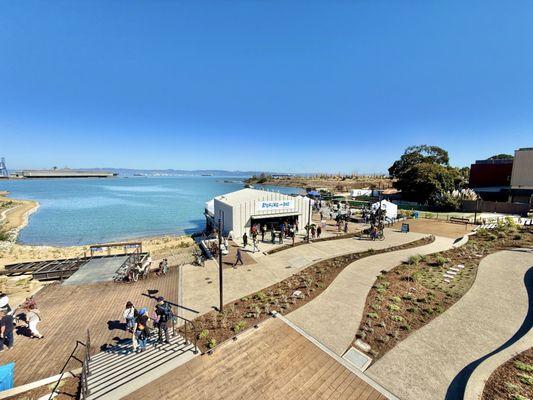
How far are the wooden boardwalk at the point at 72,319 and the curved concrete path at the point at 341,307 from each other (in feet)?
24.8

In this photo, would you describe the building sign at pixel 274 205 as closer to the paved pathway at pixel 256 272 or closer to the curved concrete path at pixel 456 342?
the paved pathway at pixel 256 272

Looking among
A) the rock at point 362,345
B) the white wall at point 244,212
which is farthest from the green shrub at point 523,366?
the white wall at point 244,212

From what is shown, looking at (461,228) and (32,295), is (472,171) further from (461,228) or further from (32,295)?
(32,295)

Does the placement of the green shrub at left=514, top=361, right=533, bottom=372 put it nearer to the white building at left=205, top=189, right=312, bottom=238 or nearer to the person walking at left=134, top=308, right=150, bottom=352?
the person walking at left=134, top=308, right=150, bottom=352

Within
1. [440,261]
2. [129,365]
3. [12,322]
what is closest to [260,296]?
[129,365]

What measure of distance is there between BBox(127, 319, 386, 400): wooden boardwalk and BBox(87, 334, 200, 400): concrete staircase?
0.98ft

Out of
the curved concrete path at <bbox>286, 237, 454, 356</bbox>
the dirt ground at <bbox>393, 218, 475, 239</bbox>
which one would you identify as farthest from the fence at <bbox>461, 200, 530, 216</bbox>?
the curved concrete path at <bbox>286, 237, 454, 356</bbox>

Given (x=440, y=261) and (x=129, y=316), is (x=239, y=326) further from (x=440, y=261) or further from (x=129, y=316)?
(x=440, y=261)

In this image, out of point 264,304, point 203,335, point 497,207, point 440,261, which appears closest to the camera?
point 203,335

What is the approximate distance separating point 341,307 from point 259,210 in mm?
14320

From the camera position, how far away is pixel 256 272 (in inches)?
636

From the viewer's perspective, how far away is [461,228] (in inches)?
1147

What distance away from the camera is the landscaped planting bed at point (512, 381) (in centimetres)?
639

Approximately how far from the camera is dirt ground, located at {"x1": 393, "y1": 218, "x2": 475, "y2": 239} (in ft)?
87.8
